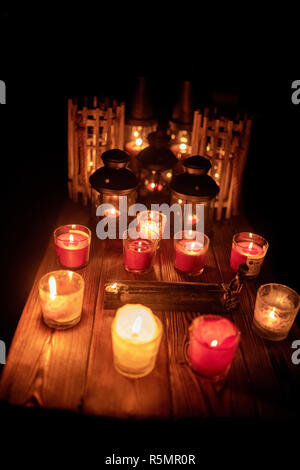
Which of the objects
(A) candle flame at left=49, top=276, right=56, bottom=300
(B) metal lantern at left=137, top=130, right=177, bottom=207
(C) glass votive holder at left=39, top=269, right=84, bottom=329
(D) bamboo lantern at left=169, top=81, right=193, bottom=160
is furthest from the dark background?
(B) metal lantern at left=137, top=130, right=177, bottom=207

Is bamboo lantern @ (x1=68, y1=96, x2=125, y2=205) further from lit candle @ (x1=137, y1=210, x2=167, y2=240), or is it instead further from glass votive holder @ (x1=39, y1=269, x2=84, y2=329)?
glass votive holder @ (x1=39, y1=269, x2=84, y2=329)

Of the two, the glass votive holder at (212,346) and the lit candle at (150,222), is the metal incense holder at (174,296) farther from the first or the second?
the lit candle at (150,222)

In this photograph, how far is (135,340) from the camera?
1.33 m

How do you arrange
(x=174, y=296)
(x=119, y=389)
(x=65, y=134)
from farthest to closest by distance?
(x=65, y=134) → (x=174, y=296) → (x=119, y=389)

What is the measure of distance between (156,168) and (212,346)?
3.90ft

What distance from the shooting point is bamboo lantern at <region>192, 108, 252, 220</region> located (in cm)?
226

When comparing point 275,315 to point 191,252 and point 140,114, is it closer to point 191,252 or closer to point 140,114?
point 191,252

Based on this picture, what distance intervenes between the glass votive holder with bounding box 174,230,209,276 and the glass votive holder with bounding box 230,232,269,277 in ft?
0.53

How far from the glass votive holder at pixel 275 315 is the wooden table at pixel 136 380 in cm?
3

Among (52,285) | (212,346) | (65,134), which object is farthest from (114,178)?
(65,134)

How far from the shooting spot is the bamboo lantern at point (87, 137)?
229 centimetres

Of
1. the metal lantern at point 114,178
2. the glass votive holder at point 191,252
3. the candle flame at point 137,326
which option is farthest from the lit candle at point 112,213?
the candle flame at point 137,326

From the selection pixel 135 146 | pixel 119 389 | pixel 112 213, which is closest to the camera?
pixel 119 389
